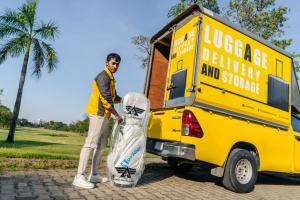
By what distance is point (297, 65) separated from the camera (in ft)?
63.0

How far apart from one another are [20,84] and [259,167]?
54.0ft

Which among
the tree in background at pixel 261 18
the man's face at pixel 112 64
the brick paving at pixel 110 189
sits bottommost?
the brick paving at pixel 110 189

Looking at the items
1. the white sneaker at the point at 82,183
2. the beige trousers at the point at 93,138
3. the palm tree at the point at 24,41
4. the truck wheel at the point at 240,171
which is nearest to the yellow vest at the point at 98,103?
the beige trousers at the point at 93,138

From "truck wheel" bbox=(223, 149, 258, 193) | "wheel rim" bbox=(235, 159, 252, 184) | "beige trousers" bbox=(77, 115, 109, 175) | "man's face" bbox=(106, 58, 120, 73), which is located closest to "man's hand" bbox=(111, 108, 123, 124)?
"beige trousers" bbox=(77, 115, 109, 175)

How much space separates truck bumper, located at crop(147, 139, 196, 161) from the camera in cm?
489

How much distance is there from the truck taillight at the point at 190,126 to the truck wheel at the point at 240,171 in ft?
3.13

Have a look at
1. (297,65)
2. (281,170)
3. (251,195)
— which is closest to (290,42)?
(297,65)

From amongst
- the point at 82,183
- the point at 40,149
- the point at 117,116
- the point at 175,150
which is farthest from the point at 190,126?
the point at 40,149

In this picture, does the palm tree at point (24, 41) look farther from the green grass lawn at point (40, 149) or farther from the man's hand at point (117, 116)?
the man's hand at point (117, 116)

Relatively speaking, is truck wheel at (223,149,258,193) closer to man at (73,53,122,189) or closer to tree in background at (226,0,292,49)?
man at (73,53,122,189)

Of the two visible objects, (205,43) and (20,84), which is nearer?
(205,43)

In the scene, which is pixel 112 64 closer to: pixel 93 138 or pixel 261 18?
pixel 93 138

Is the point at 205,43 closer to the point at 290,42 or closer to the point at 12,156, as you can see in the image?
the point at 12,156

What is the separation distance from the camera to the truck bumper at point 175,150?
4895 mm
